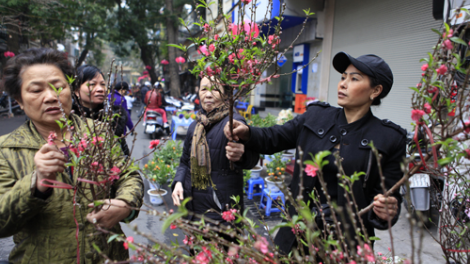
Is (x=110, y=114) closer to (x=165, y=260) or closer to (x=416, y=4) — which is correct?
(x=165, y=260)

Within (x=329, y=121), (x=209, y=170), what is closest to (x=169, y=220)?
(x=329, y=121)

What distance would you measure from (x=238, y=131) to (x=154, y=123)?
776 centimetres

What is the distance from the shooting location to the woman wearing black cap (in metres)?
1.51

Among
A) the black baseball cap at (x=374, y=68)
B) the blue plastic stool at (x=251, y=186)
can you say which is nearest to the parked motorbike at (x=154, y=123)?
the blue plastic stool at (x=251, y=186)

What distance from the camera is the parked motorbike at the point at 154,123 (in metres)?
8.95

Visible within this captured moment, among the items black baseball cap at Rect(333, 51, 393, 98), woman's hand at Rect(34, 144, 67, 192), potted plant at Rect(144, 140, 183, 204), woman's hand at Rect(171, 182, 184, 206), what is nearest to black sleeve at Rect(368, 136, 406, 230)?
black baseball cap at Rect(333, 51, 393, 98)

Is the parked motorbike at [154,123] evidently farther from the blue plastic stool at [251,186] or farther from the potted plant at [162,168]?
the blue plastic stool at [251,186]

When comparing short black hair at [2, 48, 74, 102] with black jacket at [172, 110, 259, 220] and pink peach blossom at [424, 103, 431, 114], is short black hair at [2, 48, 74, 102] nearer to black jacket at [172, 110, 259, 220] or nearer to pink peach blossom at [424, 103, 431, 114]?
black jacket at [172, 110, 259, 220]

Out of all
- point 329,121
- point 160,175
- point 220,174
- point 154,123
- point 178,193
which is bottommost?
point 160,175

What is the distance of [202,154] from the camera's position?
235cm

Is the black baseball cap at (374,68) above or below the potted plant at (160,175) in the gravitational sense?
above

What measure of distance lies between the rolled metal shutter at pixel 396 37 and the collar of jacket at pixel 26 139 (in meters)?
5.08

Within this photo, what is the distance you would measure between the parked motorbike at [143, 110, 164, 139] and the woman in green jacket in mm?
7450

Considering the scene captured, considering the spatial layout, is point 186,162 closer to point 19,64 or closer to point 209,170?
point 209,170
